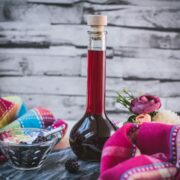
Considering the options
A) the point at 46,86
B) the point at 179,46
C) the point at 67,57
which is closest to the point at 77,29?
the point at 67,57

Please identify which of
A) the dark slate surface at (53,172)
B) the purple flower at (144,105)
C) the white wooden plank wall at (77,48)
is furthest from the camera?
the white wooden plank wall at (77,48)

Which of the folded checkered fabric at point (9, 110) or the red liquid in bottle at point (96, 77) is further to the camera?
the folded checkered fabric at point (9, 110)

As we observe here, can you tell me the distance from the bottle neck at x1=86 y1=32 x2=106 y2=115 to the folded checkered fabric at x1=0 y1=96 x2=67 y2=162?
0.18 metres

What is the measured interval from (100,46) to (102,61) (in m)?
0.03

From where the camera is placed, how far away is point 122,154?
70 centimetres

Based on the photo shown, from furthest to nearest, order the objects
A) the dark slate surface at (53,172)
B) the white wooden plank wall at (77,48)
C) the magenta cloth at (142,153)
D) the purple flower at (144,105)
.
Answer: the white wooden plank wall at (77,48), the purple flower at (144,105), the dark slate surface at (53,172), the magenta cloth at (142,153)

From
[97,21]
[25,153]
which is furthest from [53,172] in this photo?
[97,21]

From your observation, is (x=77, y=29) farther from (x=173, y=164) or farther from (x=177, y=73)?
(x=173, y=164)

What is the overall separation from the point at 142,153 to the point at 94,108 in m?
0.17

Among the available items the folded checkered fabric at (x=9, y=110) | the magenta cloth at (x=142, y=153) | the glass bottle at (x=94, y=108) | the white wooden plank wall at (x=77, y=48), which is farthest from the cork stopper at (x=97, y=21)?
the white wooden plank wall at (x=77, y=48)

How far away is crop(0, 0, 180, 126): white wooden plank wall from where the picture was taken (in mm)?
1986

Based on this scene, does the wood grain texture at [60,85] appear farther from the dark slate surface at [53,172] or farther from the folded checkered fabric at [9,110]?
the dark slate surface at [53,172]

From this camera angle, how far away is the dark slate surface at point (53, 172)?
2.54 ft

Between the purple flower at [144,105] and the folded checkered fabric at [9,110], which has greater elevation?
the purple flower at [144,105]
